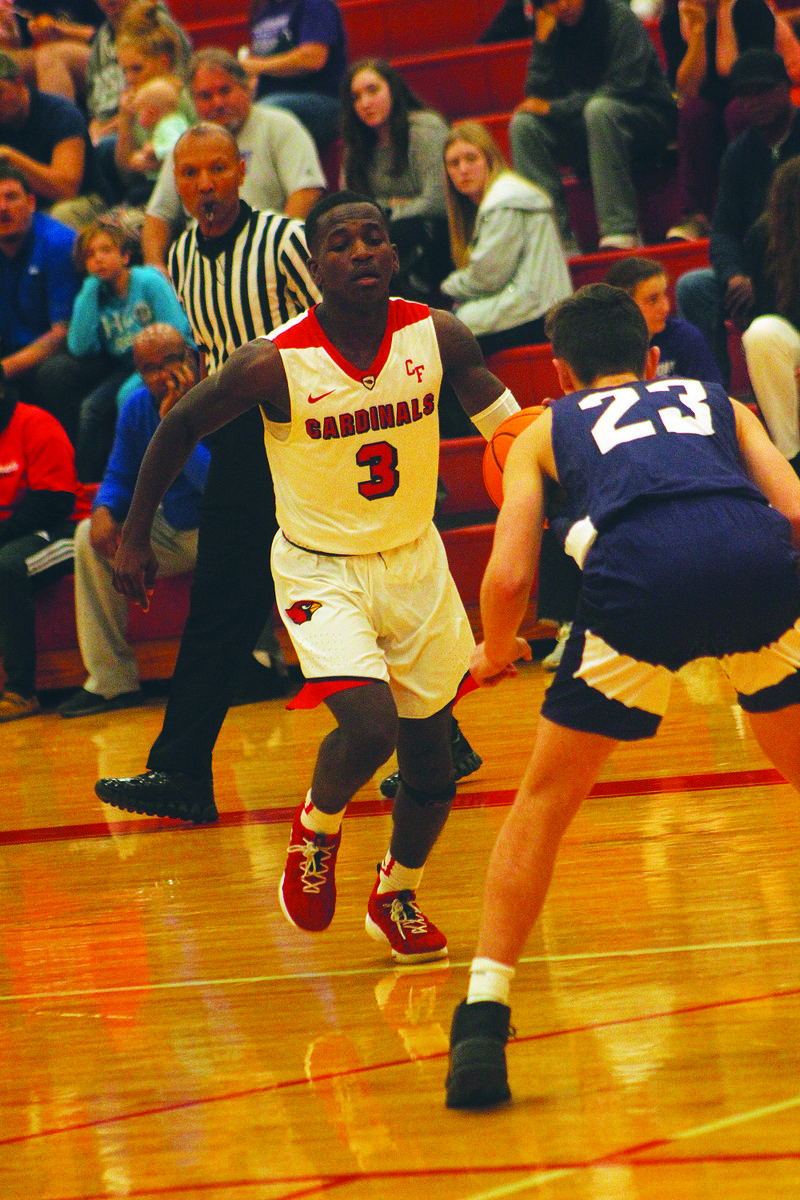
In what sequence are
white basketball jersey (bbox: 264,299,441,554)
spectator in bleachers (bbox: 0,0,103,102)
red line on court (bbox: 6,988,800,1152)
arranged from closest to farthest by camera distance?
red line on court (bbox: 6,988,800,1152) → white basketball jersey (bbox: 264,299,441,554) → spectator in bleachers (bbox: 0,0,103,102)

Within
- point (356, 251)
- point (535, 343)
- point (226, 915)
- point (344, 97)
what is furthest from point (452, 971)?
point (344, 97)

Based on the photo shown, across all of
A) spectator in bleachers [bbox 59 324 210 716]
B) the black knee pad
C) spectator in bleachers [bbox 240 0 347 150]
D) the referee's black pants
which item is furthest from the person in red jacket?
the black knee pad

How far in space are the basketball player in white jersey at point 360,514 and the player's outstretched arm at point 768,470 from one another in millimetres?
891

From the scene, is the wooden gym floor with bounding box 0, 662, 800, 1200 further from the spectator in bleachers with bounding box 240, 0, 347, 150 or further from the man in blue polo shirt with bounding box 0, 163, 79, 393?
the spectator in bleachers with bounding box 240, 0, 347, 150

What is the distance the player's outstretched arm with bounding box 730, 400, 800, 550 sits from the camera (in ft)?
8.05

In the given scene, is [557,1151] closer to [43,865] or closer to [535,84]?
[43,865]

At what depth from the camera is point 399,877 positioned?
3.13 meters

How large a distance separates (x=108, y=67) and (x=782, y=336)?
502 cm

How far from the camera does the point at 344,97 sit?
288 inches

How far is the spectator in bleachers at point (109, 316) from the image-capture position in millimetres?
7004

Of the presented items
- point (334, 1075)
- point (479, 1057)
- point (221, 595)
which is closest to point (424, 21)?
point (221, 595)

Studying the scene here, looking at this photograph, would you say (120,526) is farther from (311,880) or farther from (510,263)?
(311,880)

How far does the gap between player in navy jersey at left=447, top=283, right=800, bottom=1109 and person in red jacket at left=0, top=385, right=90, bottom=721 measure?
4.36 metres

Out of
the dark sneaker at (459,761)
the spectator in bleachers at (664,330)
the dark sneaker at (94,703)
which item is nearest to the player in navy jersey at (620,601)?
the dark sneaker at (459,761)
